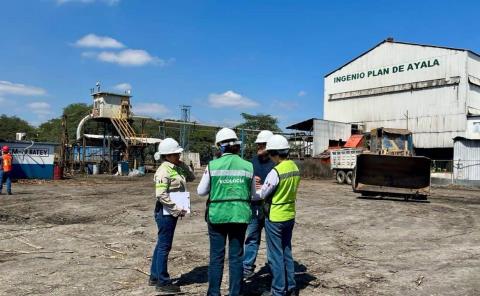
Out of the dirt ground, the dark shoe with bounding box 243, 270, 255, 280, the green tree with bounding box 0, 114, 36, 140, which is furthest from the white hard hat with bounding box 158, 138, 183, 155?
the green tree with bounding box 0, 114, 36, 140

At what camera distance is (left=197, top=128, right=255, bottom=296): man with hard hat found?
4809mm

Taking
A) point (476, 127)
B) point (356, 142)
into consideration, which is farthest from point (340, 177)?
point (476, 127)

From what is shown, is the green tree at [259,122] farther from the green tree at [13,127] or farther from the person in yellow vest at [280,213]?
the person in yellow vest at [280,213]

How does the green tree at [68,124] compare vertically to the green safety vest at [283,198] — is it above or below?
above

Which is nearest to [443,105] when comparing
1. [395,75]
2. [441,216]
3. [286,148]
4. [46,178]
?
[395,75]

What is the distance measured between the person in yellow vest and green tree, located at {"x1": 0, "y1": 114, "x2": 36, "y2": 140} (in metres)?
73.7

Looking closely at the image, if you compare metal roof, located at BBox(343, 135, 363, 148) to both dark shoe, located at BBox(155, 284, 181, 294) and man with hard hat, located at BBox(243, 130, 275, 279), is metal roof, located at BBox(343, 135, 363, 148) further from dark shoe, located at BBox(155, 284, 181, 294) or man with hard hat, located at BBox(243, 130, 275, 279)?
dark shoe, located at BBox(155, 284, 181, 294)

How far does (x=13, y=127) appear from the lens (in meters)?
76.6

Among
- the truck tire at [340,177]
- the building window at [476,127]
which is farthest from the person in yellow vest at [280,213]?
the building window at [476,127]

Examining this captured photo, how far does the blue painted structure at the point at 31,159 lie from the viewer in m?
25.1

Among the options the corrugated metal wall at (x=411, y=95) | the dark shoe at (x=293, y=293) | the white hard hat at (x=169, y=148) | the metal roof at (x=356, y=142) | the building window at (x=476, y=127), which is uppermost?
the corrugated metal wall at (x=411, y=95)

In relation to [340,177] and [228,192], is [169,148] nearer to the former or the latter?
[228,192]

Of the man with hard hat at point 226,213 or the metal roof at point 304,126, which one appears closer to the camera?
the man with hard hat at point 226,213

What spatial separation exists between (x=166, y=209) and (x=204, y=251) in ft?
8.51
